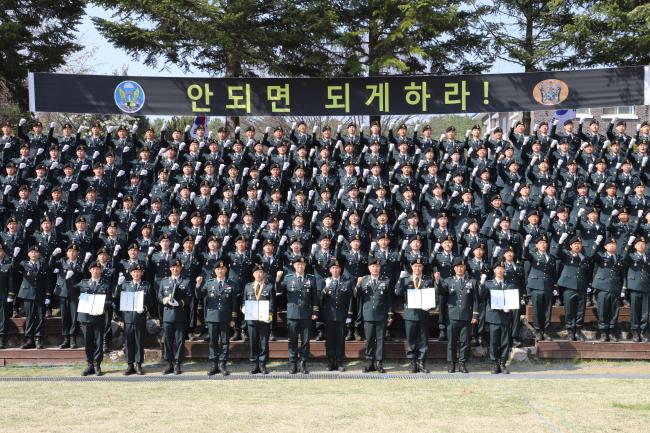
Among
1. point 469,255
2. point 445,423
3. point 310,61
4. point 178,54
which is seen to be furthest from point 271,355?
point 178,54

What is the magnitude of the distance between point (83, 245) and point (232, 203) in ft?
8.36

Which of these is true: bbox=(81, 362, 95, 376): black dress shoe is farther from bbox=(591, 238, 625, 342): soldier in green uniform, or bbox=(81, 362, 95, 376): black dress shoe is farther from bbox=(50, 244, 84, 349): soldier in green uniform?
bbox=(591, 238, 625, 342): soldier in green uniform

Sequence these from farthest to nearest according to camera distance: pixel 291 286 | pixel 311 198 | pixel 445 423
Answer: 1. pixel 311 198
2. pixel 291 286
3. pixel 445 423

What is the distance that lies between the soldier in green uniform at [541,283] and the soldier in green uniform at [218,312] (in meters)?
4.77

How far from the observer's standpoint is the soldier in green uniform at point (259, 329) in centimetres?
1165

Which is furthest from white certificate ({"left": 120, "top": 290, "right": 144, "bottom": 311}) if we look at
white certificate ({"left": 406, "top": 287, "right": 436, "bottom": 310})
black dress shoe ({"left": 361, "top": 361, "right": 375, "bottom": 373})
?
white certificate ({"left": 406, "top": 287, "right": 436, "bottom": 310})

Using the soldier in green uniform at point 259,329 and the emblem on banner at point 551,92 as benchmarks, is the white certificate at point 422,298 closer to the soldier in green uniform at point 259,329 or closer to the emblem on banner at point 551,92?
the soldier in green uniform at point 259,329

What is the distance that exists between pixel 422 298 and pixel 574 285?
2657 mm

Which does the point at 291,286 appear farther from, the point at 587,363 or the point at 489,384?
the point at 587,363

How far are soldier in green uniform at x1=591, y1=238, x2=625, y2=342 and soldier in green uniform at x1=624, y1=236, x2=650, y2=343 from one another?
0.18 meters

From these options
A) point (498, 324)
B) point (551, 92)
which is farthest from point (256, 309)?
point (551, 92)

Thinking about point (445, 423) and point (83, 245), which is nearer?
point (445, 423)

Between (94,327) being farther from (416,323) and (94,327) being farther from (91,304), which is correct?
(416,323)

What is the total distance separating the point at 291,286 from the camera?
1177 centimetres
